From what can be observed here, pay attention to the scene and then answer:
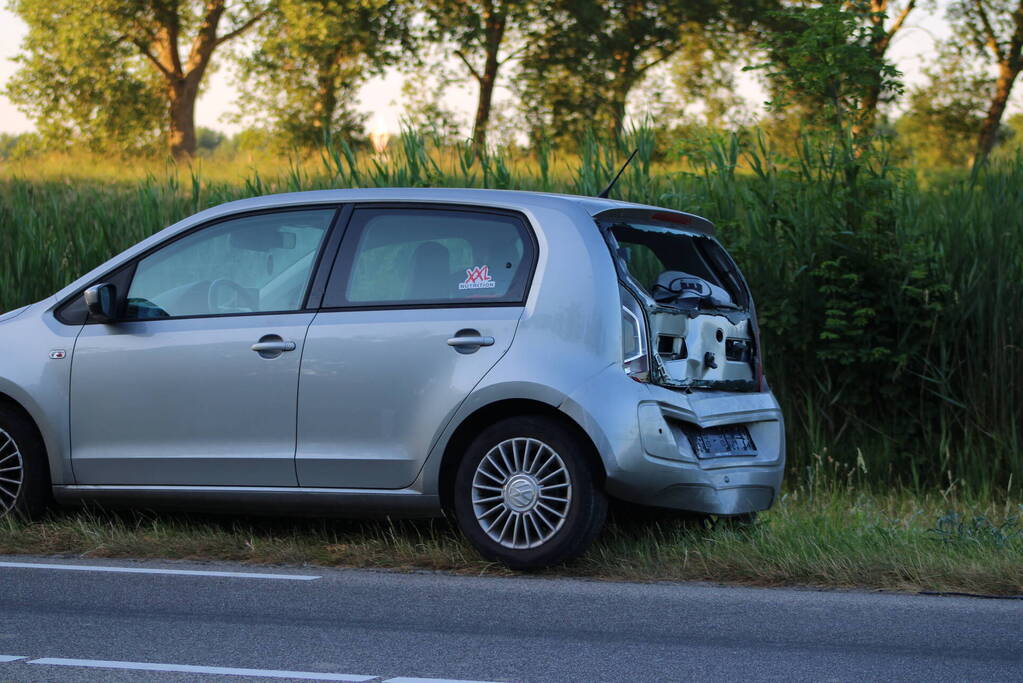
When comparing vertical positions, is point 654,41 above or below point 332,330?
above

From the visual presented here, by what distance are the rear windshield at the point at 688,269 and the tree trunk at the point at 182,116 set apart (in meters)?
33.0

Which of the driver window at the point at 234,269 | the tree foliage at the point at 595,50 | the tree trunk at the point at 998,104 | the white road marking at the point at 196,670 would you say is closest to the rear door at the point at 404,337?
the driver window at the point at 234,269

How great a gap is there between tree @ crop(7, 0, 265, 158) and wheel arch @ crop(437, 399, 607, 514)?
3393cm

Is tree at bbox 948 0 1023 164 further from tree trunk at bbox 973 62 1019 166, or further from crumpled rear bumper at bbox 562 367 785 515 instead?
crumpled rear bumper at bbox 562 367 785 515

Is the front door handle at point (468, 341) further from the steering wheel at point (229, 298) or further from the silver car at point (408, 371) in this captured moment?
the steering wheel at point (229, 298)

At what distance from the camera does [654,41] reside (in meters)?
42.9

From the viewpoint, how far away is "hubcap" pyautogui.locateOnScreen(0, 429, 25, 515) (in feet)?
24.8

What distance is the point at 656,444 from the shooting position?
6293 mm

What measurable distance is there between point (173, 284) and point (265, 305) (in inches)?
24.0

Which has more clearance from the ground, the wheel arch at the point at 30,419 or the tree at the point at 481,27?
the tree at the point at 481,27

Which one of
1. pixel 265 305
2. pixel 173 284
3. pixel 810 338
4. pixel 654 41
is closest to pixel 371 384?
pixel 265 305

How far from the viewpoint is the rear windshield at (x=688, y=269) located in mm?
6902

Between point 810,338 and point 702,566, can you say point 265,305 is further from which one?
point 810,338

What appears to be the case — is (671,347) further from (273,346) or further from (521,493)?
(273,346)
